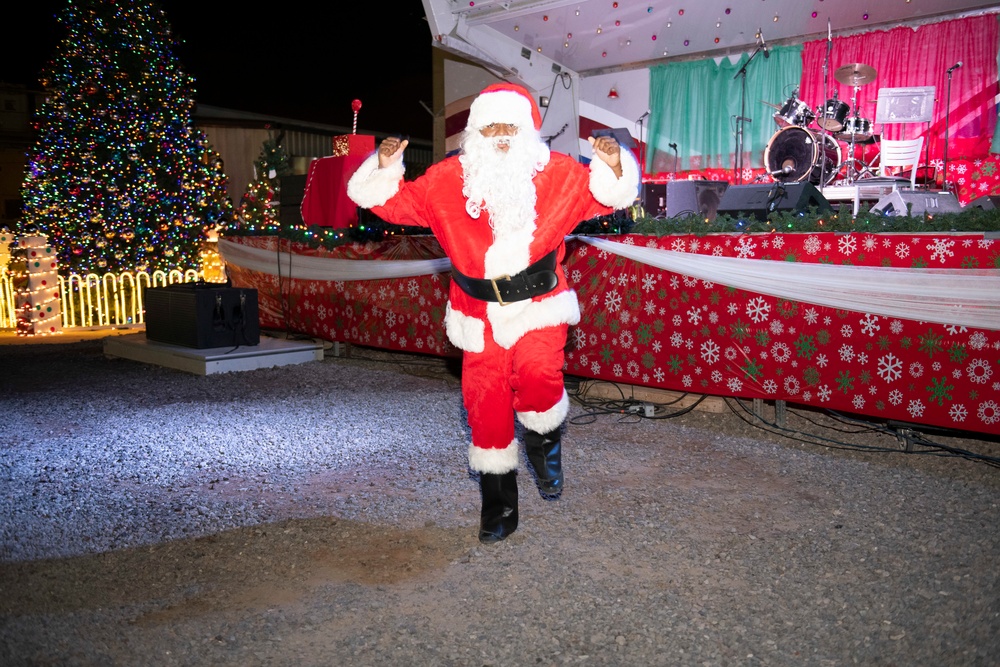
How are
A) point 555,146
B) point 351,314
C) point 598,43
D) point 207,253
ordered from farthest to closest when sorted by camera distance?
point 207,253 < point 555,146 < point 598,43 < point 351,314

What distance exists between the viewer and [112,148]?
40.4ft

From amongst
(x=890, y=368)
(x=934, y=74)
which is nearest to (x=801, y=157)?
(x=934, y=74)

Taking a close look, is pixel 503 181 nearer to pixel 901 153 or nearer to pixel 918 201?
pixel 918 201

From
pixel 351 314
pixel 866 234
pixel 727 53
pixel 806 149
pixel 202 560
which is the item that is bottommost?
pixel 202 560

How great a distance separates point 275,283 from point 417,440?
4.59 m

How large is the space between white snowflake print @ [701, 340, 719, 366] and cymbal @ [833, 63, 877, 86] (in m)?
6.83

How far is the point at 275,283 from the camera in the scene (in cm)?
859

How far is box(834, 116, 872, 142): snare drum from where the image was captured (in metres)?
10.1

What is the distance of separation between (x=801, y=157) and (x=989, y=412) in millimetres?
6433

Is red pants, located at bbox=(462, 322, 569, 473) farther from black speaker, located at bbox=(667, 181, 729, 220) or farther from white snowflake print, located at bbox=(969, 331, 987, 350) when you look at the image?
black speaker, located at bbox=(667, 181, 729, 220)

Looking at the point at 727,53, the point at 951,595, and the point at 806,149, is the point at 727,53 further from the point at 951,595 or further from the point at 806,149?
the point at 951,595

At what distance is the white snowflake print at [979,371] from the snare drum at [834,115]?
715cm

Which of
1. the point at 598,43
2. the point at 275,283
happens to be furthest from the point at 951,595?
the point at 598,43

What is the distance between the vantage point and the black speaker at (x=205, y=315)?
7147 millimetres
